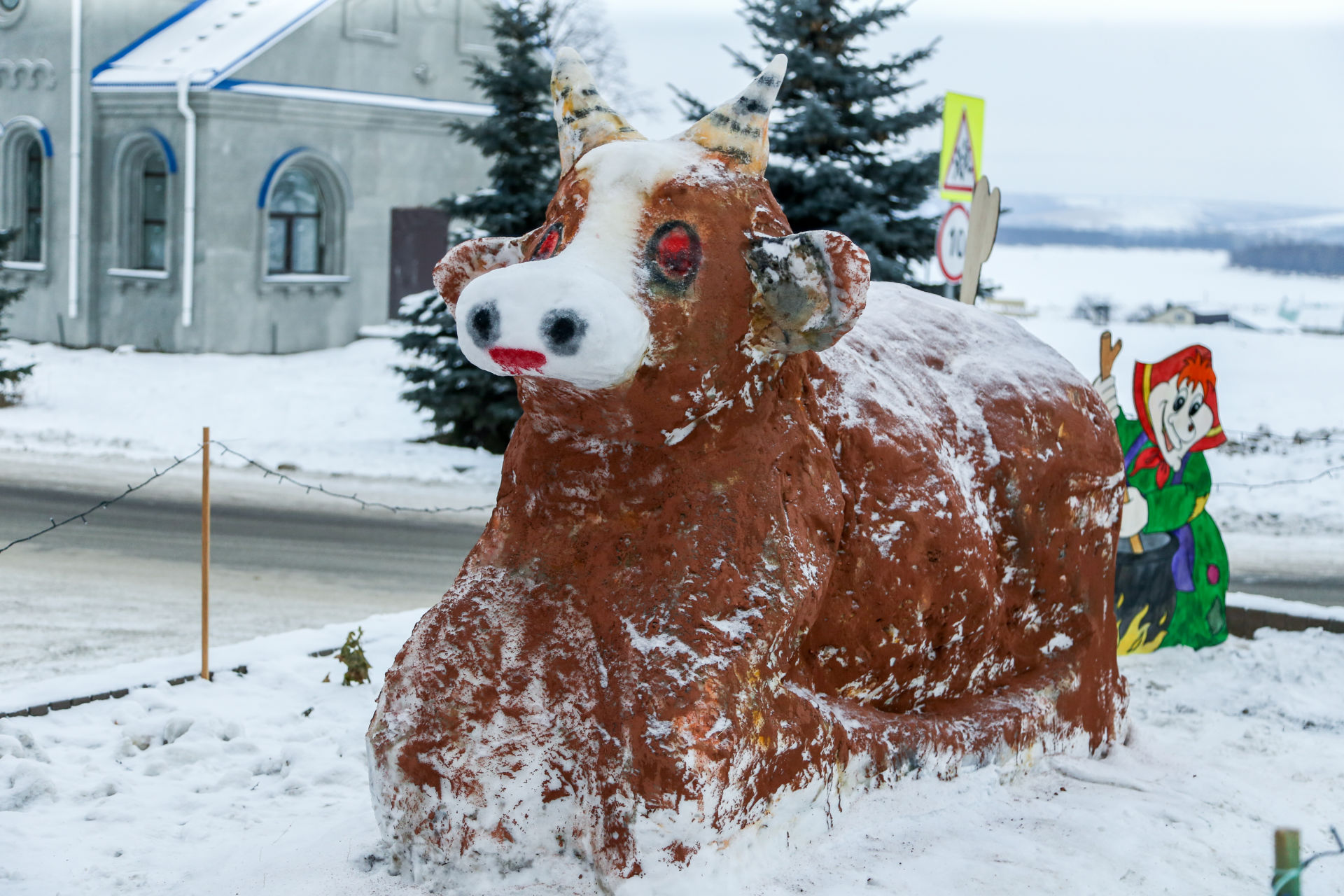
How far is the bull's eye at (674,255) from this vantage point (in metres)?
3.28

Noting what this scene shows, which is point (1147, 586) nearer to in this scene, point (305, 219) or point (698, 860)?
point (698, 860)

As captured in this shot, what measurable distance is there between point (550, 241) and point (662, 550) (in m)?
0.85

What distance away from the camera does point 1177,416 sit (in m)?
6.65

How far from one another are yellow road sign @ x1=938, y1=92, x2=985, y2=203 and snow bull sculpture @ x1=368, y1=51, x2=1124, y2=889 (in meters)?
4.50

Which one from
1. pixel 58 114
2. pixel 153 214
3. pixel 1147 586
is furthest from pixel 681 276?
pixel 58 114

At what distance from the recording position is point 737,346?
3.41 metres

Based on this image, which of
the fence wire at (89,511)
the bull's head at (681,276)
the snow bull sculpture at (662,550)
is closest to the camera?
the bull's head at (681,276)

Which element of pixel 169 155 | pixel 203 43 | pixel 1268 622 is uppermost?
pixel 203 43

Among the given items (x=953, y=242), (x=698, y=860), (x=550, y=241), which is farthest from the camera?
(x=953, y=242)

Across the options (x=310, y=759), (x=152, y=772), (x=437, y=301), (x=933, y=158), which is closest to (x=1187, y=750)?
(x=310, y=759)

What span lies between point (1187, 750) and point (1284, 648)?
2046 millimetres

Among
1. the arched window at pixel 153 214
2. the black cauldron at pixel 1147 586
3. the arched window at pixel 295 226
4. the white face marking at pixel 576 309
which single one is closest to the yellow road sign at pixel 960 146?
the black cauldron at pixel 1147 586

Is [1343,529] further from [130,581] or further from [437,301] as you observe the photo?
[130,581]

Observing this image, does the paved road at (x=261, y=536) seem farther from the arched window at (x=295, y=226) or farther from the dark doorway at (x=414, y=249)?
the dark doorway at (x=414, y=249)
